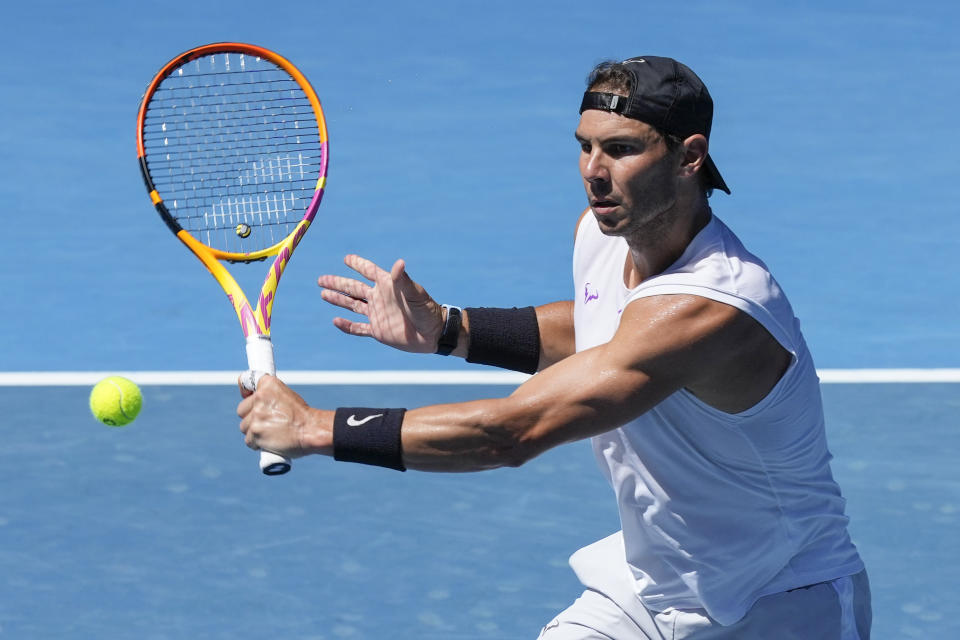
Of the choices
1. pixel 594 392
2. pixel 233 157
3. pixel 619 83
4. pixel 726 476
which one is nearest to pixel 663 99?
pixel 619 83

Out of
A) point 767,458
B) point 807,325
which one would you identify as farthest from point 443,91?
point 767,458

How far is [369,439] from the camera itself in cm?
349

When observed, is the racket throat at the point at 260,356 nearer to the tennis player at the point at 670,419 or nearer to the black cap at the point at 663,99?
the tennis player at the point at 670,419

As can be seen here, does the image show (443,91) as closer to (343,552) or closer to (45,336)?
(45,336)

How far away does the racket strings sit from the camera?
18.1 feet

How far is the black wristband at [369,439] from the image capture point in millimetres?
3490

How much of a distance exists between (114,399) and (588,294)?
2.36 metres

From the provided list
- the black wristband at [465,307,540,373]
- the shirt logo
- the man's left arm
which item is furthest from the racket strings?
the man's left arm

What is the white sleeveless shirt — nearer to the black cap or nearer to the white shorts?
the white shorts

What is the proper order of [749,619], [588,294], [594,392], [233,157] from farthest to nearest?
1. [233,157]
2. [588,294]
3. [749,619]
4. [594,392]

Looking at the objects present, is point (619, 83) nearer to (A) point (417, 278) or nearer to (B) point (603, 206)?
(B) point (603, 206)

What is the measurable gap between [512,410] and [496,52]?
30.8 ft

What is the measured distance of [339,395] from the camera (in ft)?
24.9

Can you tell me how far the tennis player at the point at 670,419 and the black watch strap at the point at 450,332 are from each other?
0.43 meters
